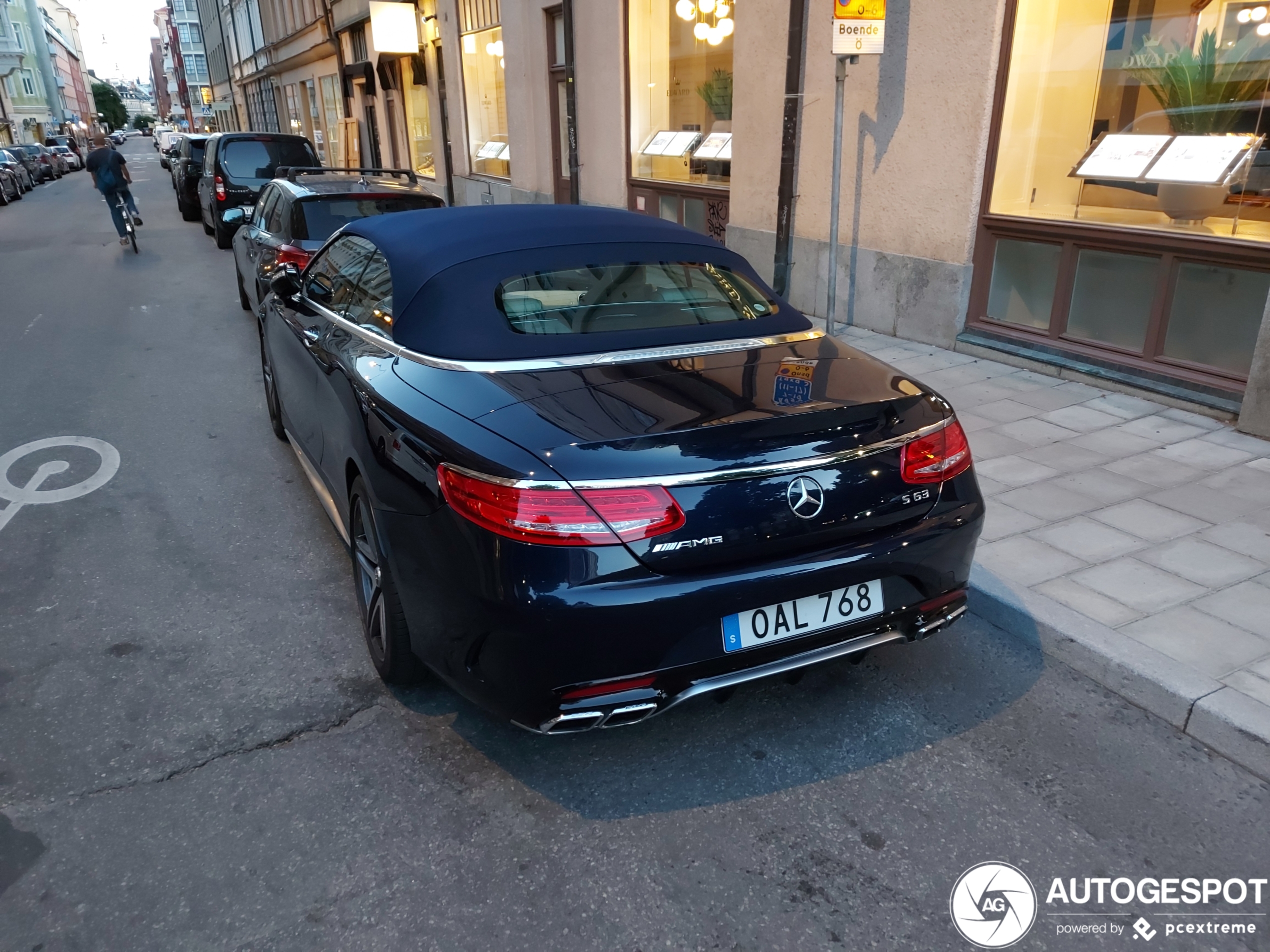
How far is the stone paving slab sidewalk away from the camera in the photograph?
316 cm

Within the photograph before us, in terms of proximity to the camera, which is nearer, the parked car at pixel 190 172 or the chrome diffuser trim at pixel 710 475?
the chrome diffuser trim at pixel 710 475

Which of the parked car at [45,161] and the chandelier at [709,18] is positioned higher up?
the chandelier at [709,18]

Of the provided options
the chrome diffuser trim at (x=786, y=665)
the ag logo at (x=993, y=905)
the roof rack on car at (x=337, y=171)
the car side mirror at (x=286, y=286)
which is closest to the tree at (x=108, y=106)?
the roof rack on car at (x=337, y=171)

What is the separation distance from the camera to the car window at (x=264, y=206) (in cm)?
855

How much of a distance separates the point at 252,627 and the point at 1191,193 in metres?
6.26

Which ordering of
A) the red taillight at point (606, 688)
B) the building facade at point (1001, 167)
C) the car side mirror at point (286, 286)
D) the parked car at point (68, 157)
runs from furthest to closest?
the parked car at point (68, 157), the building facade at point (1001, 167), the car side mirror at point (286, 286), the red taillight at point (606, 688)

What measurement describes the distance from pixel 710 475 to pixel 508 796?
119cm

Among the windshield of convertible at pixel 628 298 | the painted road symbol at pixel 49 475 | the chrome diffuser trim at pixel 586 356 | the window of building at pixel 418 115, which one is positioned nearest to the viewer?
the chrome diffuser trim at pixel 586 356

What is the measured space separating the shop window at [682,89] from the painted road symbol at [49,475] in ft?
22.6

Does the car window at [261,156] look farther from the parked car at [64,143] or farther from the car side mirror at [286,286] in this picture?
the parked car at [64,143]

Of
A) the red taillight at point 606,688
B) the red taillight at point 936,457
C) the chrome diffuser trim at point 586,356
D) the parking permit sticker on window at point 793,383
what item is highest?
the chrome diffuser trim at point 586,356

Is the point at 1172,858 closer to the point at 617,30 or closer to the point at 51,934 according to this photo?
the point at 51,934

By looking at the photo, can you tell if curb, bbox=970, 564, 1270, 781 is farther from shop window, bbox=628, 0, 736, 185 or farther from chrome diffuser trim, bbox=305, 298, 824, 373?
shop window, bbox=628, 0, 736, 185

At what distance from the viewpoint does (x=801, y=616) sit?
8.64ft
